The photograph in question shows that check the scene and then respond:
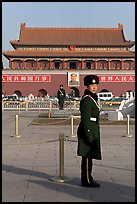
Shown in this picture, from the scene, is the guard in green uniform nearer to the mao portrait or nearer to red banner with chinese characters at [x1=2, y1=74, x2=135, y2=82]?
red banner with chinese characters at [x1=2, y1=74, x2=135, y2=82]

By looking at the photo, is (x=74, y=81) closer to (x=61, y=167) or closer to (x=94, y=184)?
(x=61, y=167)

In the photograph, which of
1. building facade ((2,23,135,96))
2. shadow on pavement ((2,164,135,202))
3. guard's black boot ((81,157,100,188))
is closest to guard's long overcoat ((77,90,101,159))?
guard's black boot ((81,157,100,188))

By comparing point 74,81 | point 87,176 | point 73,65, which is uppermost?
point 73,65

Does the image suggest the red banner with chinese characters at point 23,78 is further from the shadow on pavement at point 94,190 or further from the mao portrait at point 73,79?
the shadow on pavement at point 94,190

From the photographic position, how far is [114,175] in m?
6.07

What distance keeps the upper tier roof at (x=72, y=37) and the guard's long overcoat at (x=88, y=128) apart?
4116 centimetres

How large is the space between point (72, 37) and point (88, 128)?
4334 centimetres

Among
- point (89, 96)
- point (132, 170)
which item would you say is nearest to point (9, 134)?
point (132, 170)

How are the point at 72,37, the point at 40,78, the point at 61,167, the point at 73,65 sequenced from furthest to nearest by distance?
the point at 72,37, the point at 73,65, the point at 40,78, the point at 61,167

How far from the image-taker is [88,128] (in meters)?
5.34

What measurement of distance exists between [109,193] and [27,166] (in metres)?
2.19

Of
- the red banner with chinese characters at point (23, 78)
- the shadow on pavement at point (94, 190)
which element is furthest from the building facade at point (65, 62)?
the shadow on pavement at point (94, 190)

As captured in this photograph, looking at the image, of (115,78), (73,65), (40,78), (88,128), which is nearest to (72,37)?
(73,65)

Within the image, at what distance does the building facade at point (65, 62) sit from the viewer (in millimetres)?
44344
